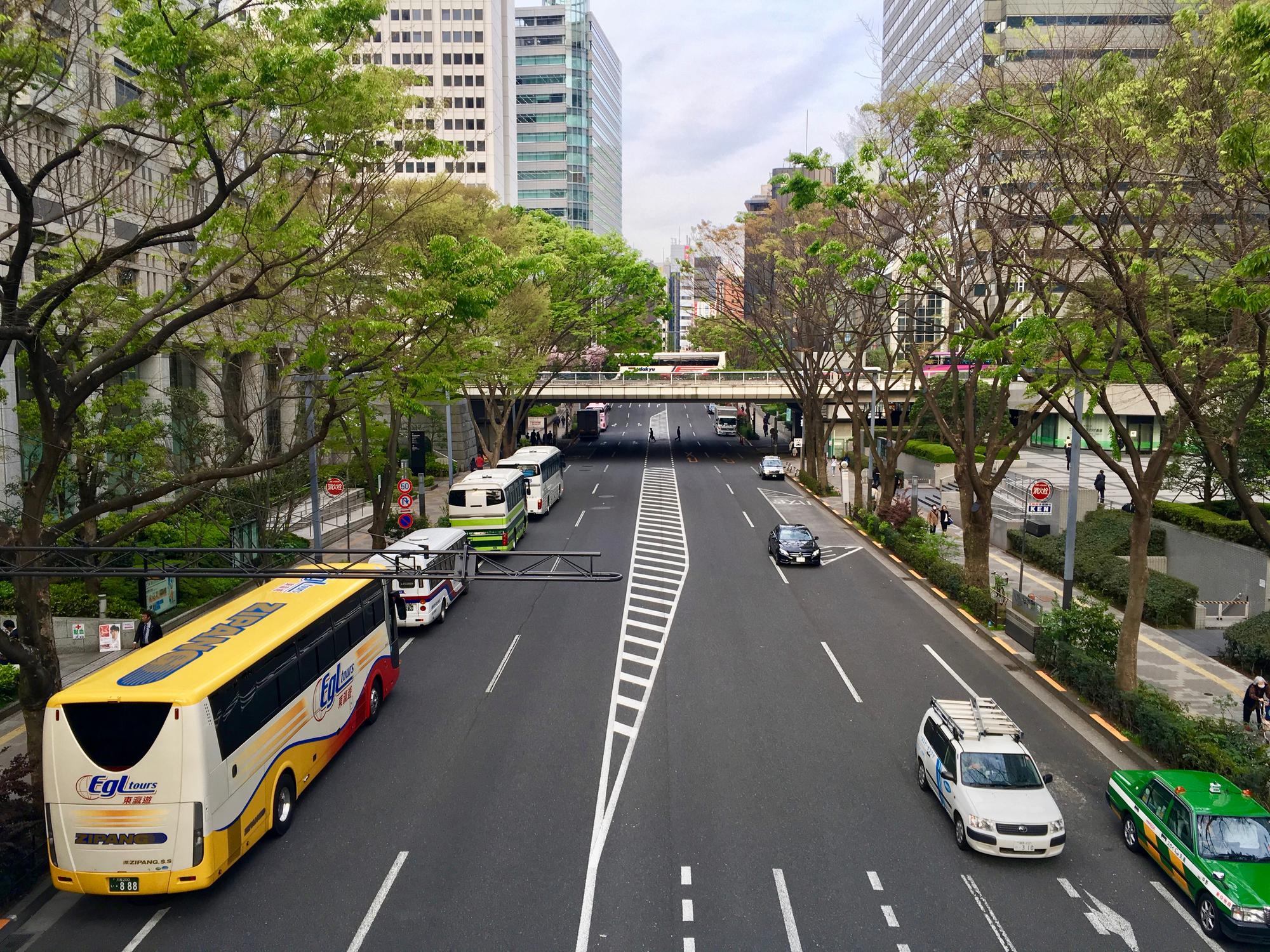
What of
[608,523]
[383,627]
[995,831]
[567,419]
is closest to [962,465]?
[995,831]

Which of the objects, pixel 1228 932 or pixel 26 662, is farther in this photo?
pixel 26 662

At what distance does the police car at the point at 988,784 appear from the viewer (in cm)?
1168

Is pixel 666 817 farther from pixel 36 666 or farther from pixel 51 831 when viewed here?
pixel 36 666

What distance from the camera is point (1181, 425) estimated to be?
1444 centimetres

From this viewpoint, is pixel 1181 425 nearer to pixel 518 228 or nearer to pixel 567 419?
pixel 518 228

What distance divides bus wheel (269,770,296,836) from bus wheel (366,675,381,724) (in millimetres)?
3347

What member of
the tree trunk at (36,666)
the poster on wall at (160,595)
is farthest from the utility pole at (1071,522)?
the poster on wall at (160,595)

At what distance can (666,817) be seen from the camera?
13.0 m

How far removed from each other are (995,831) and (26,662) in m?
13.4

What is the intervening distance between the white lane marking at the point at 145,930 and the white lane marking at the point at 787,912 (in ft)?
25.0

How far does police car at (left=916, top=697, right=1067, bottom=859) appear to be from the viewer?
11680mm

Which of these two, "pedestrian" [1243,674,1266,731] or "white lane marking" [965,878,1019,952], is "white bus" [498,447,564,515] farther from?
"white lane marking" [965,878,1019,952]

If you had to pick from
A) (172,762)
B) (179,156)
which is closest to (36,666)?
(172,762)

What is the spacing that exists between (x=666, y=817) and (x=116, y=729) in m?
7.48
